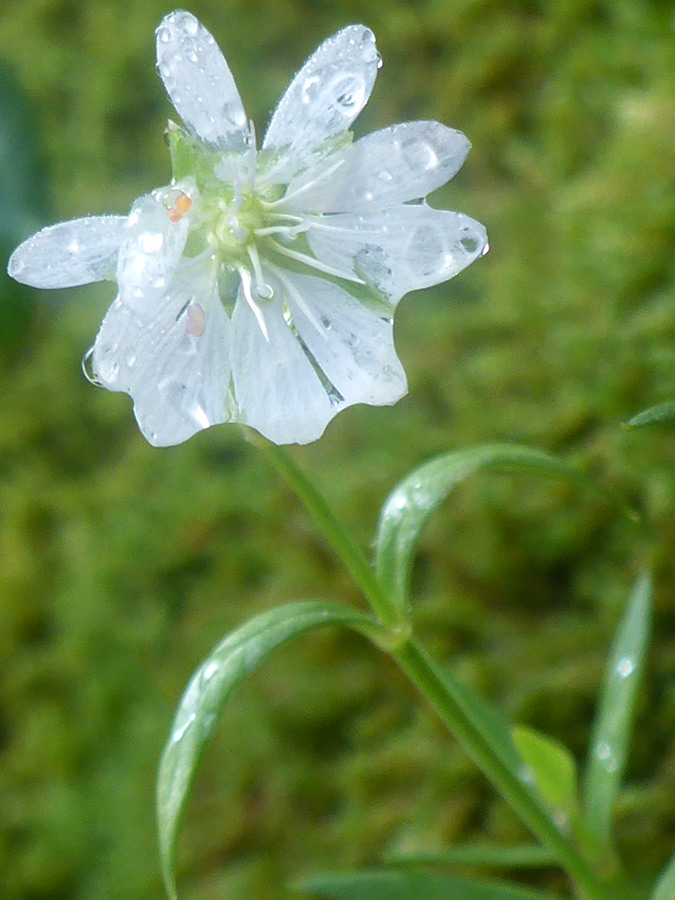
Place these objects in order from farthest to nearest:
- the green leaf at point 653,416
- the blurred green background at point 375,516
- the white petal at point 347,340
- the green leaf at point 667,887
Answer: the blurred green background at point 375,516 < the green leaf at point 667,887 < the white petal at point 347,340 < the green leaf at point 653,416

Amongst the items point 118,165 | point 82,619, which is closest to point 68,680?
point 82,619

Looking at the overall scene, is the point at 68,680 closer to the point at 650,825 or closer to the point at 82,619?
the point at 82,619

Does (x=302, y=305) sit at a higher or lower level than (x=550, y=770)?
higher

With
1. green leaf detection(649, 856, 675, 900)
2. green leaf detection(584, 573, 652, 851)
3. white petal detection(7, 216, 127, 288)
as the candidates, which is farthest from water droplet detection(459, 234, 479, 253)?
green leaf detection(649, 856, 675, 900)

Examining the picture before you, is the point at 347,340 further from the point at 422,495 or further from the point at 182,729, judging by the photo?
the point at 182,729

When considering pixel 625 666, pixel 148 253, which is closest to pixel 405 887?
pixel 625 666

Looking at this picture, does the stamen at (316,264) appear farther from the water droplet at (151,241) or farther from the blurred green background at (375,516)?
the blurred green background at (375,516)

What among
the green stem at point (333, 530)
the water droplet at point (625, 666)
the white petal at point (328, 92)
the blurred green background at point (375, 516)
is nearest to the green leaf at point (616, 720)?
the water droplet at point (625, 666)
